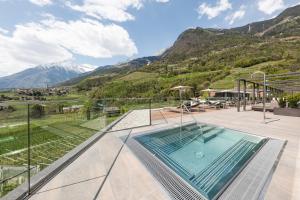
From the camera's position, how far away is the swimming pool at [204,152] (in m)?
3.02

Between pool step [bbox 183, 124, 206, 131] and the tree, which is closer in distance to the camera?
the tree

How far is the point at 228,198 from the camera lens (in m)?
2.31

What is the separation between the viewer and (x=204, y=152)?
15.9ft

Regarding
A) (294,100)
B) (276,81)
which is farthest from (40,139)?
(294,100)

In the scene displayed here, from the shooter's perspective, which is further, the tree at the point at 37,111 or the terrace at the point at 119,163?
the tree at the point at 37,111

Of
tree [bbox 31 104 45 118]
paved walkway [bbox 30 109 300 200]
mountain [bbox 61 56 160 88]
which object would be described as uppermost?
mountain [bbox 61 56 160 88]

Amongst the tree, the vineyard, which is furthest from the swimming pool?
the tree

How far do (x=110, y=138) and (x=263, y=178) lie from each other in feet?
12.5

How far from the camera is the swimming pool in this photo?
119 inches

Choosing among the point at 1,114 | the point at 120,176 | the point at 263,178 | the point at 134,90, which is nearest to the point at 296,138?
the point at 263,178

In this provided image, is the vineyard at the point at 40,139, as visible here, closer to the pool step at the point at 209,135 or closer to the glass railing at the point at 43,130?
the glass railing at the point at 43,130

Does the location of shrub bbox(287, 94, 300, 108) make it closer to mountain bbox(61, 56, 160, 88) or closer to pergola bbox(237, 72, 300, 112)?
pergola bbox(237, 72, 300, 112)

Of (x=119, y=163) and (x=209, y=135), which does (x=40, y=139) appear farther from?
(x=209, y=135)

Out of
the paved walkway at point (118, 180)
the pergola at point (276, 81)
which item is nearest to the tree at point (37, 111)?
the paved walkway at point (118, 180)
